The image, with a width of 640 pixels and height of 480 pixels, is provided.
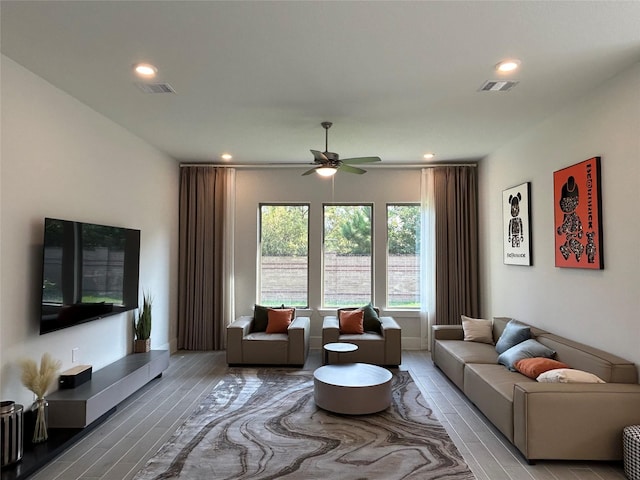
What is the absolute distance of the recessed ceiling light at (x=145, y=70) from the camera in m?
3.05

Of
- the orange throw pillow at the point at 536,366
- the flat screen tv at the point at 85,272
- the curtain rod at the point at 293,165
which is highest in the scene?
the curtain rod at the point at 293,165

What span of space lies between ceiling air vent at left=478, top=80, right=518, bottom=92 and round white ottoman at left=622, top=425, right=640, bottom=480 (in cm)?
279

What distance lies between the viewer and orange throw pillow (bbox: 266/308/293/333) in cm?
563

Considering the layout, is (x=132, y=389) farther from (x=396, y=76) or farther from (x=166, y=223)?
(x=396, y=76)

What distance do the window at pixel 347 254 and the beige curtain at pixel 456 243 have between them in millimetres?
1139

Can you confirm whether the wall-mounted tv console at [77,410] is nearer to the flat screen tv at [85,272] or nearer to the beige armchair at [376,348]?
the flat screen tv at [85,272]

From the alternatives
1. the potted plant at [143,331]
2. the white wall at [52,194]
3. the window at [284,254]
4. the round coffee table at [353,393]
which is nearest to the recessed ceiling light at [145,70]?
the white wall at [52,194]

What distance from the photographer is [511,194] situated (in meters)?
5.10

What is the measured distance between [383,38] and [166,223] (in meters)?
4.37

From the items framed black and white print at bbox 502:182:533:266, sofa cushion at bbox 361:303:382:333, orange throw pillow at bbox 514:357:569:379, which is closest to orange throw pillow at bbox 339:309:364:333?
sofa cushion at bbox 361:303:382:333

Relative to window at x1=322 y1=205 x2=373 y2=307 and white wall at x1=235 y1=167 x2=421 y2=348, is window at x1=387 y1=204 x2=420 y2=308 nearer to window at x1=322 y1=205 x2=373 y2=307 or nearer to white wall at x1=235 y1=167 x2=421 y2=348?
white wall at x1=235 y1=167 x2=421 y2=348

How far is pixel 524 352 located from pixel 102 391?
3.94 meters

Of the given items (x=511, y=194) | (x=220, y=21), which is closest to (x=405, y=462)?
(x=220, y=21)

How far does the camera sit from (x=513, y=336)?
423 centimetres
